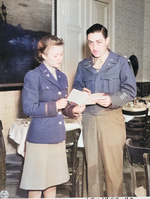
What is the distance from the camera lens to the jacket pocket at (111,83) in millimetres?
2133

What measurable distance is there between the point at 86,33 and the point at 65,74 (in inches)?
14.4

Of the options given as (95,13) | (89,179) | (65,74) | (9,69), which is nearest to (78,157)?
(89,179)

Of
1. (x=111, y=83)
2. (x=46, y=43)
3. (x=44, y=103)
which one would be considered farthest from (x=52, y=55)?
(x=111, y=83)

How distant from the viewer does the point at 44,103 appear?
2.02 meters

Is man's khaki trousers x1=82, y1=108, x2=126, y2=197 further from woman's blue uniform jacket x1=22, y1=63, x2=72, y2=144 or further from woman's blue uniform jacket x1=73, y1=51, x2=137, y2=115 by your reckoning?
woman's blue uniform jacket x1=22, y1=63, x2=72, y2=144

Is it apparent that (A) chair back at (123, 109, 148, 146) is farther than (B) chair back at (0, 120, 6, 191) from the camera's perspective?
Yes

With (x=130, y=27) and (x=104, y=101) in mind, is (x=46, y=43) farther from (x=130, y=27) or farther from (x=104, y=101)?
(x=130, y=27)

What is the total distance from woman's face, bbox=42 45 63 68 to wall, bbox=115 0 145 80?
0.63 metres

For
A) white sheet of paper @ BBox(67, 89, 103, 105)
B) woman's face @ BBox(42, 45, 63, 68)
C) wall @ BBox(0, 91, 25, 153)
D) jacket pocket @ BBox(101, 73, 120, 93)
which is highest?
woman's face @ BBox(42, 45, 63, 68)

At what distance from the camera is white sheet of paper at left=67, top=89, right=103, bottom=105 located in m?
2.10

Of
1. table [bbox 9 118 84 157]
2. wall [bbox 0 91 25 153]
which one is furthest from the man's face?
wall [bbox 0 91 25 153]

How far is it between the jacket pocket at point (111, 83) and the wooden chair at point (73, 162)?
408 millimetres

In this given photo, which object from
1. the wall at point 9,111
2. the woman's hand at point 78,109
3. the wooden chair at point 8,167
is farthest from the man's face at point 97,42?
the wooden chair at point 8,167

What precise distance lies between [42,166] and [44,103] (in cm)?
48
